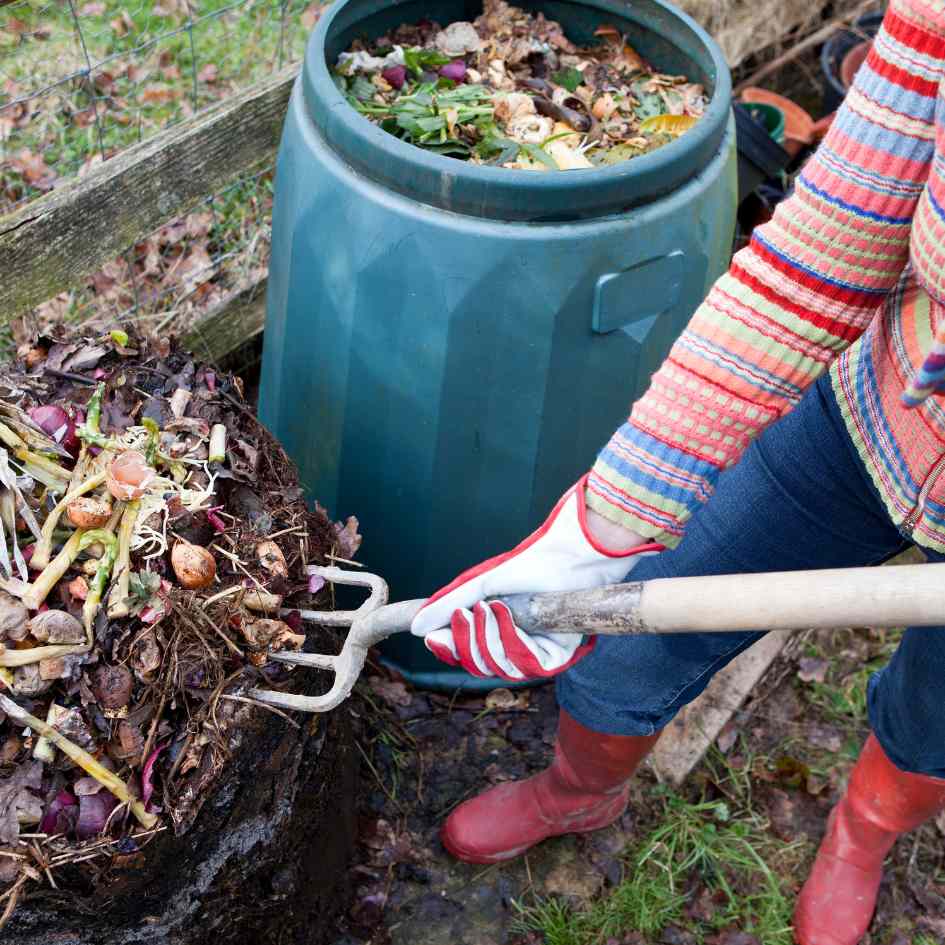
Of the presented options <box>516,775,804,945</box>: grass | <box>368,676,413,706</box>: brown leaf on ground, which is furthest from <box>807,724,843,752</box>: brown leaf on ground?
<box>368,676,413,706</box>: brown leaf on ground

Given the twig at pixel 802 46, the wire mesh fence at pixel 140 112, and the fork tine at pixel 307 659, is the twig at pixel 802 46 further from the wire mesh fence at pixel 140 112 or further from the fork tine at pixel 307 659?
the fork tine at pixel 307 659

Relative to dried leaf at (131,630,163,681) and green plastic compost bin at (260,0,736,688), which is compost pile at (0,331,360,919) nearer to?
dried leaf at (131,630,163,681)

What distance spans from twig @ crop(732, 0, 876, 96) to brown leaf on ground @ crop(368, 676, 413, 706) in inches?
96.7

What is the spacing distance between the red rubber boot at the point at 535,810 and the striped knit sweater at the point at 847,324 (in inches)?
34.4

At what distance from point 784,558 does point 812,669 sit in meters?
1.07

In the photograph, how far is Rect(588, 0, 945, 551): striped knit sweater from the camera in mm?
1017

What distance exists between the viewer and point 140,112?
9.68 ft

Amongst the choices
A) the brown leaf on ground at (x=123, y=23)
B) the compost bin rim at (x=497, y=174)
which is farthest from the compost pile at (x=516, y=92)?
the brown leaf on ground at (x=123, y=23)

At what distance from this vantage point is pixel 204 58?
3186 mm

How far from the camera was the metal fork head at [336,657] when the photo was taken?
1.43 meters

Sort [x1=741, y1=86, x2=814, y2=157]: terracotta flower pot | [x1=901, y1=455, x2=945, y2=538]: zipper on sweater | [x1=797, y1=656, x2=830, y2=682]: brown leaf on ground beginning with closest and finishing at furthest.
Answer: [x1=901, y1=455, x2=945, y2=538]: zipper on sweater < [x1=797, y1=656, x2=830, y2=682]: brown leaf on ground < [x1=741, y1=86, x2=814, y2=157]: terracotta flower pot

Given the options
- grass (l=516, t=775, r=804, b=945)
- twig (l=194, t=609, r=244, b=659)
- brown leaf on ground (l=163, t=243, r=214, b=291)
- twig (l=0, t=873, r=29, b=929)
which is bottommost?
grass (l=516, t=775, r=804, b=945)

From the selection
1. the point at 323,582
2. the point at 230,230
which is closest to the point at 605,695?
the point at 323,582

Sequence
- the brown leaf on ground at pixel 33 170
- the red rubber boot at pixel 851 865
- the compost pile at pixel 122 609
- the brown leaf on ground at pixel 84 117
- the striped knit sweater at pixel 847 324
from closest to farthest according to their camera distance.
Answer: the striped knit sweater at pixel 847 324
the compost pile at pixel 122 609
the red rubber boot at pixel 851 865
the brown leaf on ground at pixel 33 170
the brown leaf on ground at pixel 84 117
